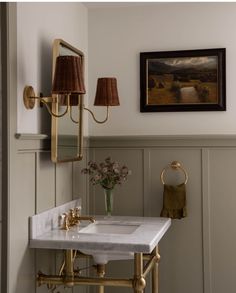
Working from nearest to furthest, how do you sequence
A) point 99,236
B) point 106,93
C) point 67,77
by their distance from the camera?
point 67,77 → point 99,236 → point 106,93

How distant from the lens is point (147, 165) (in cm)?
315

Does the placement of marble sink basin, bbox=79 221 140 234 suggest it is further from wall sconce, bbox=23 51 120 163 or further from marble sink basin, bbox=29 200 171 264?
wall sconce, bbox=23 51 120 163

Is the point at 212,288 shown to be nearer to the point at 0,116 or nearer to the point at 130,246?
the point at 130,246

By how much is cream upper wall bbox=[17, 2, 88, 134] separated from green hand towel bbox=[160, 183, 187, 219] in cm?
95

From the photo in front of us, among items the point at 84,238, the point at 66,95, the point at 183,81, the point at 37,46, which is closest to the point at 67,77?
the point at 66,95

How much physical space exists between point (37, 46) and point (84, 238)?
40.2 inches

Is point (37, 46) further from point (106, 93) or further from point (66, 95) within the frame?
point (106, 93)

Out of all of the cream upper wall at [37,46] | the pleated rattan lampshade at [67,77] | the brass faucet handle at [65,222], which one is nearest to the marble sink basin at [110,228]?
the brass faucet handle at [65,222]

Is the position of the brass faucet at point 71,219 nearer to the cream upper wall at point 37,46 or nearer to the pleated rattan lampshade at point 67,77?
the cream upper wall at point 37,46

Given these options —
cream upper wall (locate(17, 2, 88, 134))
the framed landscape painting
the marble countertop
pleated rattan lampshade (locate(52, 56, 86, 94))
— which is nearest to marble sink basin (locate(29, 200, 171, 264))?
the marble countertop

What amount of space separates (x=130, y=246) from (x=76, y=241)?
27cm

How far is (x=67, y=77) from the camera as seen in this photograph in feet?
7.25

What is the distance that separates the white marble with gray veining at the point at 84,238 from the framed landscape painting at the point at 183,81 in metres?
0.92

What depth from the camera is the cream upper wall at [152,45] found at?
3064mm
